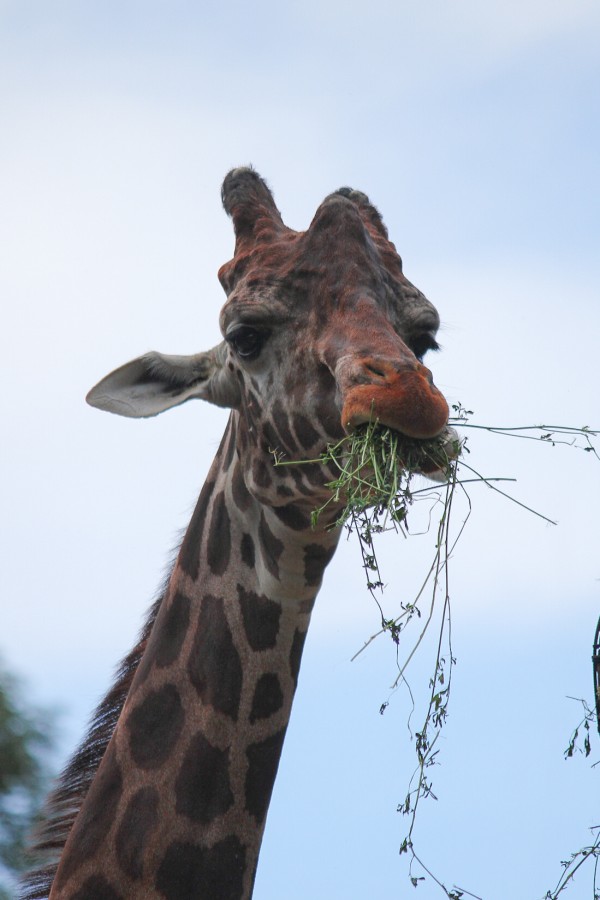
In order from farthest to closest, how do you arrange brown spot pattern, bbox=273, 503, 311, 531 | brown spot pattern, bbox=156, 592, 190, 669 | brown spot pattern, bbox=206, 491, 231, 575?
1. brown spot pattern, bbox=206, 491, 231, 575
2. brown spot pattern, bbox=156, 592, 190, 669
3. brown spot pattern, bbox=273, 503, 311, 531

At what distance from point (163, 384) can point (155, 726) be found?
1.41m

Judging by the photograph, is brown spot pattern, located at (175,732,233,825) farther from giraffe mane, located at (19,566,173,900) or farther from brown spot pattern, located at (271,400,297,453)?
brown spot pattern, located at (271,400,297,453)

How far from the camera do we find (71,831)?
466 centimetres

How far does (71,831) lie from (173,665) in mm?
714

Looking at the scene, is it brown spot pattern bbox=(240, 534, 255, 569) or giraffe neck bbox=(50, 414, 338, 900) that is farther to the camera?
brown spot pattern bbox=(240, 534, 255, 569)

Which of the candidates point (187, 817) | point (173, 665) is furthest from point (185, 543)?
point (187, 817)

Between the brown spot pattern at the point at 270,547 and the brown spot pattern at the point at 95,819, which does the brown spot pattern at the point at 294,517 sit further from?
the brown spot pattern at the point at 95,819

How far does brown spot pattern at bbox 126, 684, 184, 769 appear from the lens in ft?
15.0

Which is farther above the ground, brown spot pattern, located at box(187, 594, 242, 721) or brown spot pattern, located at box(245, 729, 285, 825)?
brown spot pattern, located at box(187, 594, 242, 721)

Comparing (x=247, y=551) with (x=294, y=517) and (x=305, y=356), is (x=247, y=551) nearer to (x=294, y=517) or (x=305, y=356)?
(x=294, y=517)

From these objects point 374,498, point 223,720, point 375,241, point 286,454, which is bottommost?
point 223,720

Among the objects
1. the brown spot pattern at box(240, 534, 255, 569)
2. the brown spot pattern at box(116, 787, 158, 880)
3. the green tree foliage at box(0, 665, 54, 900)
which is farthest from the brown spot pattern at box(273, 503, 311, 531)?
the green tree foliage at box(0, 665, 54, 900)

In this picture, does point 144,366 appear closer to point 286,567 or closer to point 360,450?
point 286,567

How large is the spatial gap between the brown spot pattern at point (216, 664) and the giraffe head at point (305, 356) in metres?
0.53
